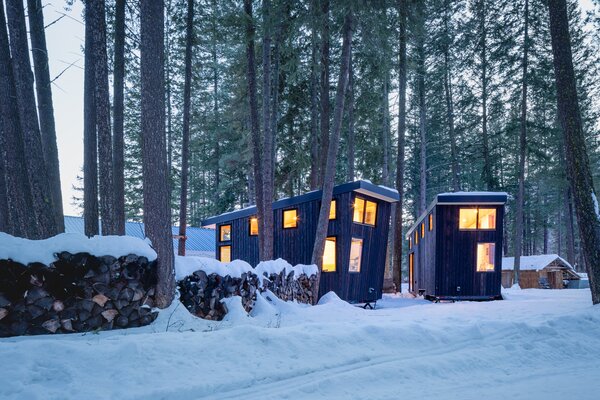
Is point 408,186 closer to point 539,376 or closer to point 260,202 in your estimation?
point 260,202

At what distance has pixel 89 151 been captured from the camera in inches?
406

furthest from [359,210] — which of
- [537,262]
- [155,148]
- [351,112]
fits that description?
[537,262]

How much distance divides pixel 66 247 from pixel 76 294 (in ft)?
2.22

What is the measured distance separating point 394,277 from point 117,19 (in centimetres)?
1619

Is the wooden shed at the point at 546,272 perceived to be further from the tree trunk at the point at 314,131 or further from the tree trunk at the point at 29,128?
the tree trunk at the point at 29,128

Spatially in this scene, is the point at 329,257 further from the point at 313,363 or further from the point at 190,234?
the point at 190,234

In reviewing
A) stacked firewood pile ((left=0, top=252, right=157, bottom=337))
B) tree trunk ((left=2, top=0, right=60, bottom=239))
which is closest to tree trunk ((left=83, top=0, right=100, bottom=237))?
tree trunk ((left=2, top=0, right=60, bottom=239))

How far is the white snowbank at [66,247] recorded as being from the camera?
517cm

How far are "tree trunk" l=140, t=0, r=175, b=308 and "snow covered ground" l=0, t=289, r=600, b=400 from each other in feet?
2.75

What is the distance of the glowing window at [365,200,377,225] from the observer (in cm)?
1513

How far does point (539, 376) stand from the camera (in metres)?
4.35

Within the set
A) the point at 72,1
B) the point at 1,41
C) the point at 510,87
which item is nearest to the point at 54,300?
the point at 1,41

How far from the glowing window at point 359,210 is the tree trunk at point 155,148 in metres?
8.95

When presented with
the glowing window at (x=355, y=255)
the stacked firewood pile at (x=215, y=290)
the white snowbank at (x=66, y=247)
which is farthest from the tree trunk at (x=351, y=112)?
the white snowbank at (x=66, y=247)
